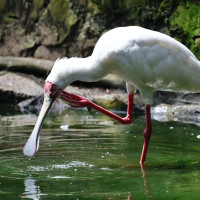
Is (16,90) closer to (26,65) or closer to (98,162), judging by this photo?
(26,65)

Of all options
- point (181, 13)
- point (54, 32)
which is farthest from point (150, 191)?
point (54, 32)

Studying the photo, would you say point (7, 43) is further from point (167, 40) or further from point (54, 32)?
point (167, 40)

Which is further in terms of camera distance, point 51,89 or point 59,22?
point 59,22

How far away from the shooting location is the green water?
482cm

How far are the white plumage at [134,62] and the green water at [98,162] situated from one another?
1.13 meters

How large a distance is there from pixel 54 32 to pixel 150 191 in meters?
11.5

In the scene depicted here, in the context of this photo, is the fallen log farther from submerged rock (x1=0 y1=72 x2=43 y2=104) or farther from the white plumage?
the white plumage

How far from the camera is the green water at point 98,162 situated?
482 centimetres

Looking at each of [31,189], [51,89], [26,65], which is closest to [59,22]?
[26,65]

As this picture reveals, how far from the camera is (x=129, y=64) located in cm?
666

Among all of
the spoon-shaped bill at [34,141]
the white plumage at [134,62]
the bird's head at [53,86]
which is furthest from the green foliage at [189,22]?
the spoon-shaped bill at [34,141]

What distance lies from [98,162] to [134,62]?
1508mm

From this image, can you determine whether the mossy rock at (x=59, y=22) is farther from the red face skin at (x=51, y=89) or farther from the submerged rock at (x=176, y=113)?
the red face skin at (x=51, y=89)

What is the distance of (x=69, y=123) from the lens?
10188mm
